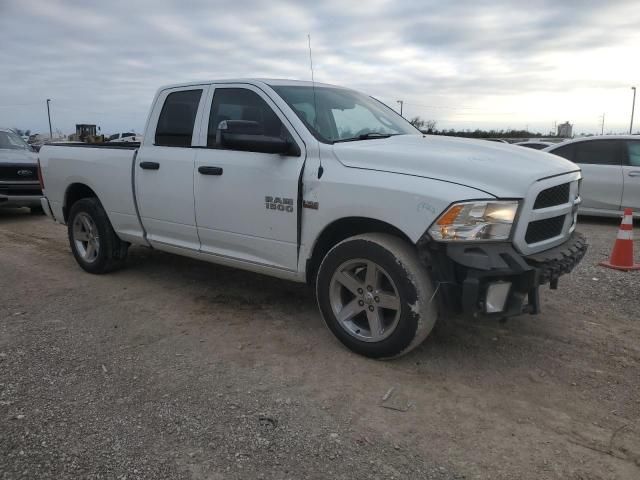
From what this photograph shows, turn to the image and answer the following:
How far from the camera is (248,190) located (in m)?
4.14

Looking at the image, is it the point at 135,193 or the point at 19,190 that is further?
the point at 19,190

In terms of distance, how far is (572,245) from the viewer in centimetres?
373

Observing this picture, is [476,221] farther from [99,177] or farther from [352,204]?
[99,177]

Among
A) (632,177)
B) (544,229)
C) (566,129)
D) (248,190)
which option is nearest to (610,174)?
(632,177)

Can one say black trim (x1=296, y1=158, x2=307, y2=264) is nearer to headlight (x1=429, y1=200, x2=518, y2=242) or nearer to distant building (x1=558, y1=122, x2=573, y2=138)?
headlight (x1=429, y1=200, x2=518, y2=242)

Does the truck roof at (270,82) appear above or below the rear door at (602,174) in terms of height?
above

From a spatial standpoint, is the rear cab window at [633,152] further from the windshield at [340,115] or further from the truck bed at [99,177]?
the truck bed at [99,177]

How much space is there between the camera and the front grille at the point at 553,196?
3333mm

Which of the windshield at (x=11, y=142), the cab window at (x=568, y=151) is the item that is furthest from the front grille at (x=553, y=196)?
the windshield at (x=11, y=142)

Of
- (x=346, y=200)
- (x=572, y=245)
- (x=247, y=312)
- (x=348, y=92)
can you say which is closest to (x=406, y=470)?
(x=346, y=200)

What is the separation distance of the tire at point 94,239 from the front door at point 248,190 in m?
1.58

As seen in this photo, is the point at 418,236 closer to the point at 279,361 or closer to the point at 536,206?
the point at 536,206

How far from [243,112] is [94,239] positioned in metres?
2.55

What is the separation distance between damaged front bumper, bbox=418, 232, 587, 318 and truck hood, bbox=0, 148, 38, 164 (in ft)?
29.7
